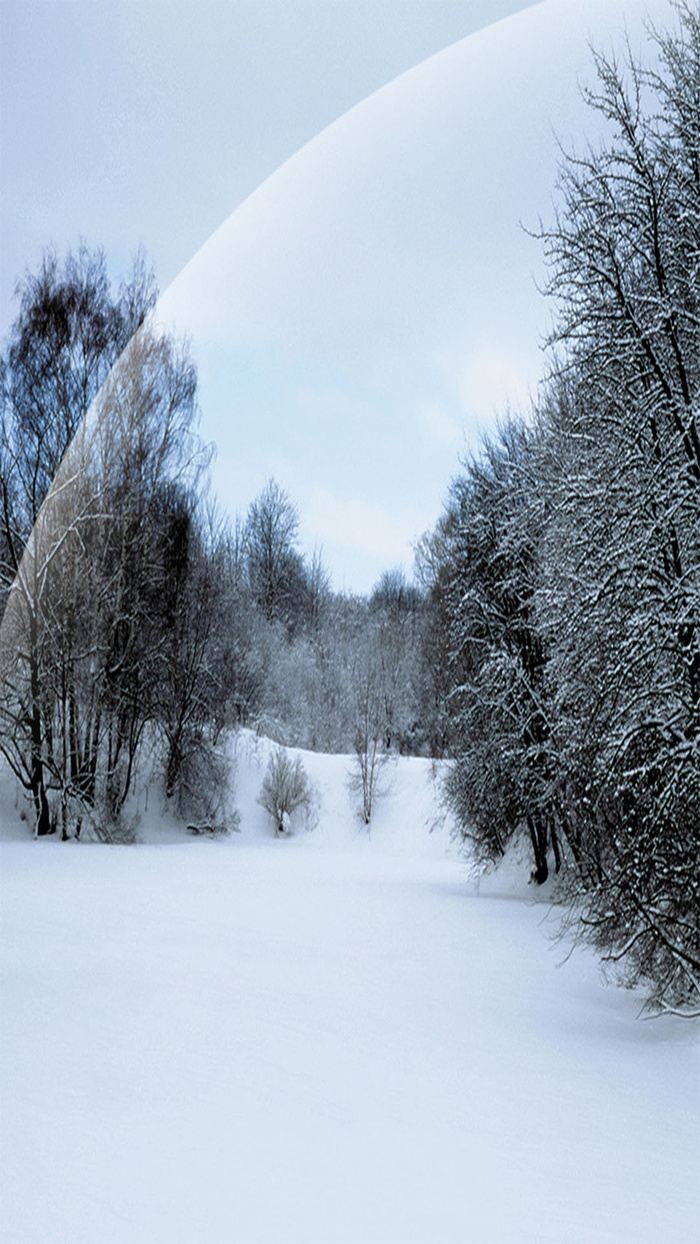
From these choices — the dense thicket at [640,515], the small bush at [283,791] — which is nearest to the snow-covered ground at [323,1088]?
the dense thicket at [640,515]

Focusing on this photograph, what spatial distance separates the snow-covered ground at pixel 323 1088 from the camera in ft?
9.05

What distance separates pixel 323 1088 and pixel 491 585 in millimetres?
11889

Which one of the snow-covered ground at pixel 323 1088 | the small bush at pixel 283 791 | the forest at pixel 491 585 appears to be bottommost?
the snow-covered ground at pixel 323 1088

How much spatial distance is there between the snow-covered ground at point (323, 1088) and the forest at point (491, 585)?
1.06 m

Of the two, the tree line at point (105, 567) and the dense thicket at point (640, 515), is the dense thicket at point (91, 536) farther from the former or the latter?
the dense thicket at point (640, 515)

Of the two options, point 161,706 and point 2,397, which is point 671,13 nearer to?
point 2,397

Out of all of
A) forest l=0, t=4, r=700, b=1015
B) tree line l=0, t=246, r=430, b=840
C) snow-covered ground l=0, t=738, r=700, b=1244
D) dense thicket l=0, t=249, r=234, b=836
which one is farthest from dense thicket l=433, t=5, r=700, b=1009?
dense thicket l=0, t=249, r=234, b=836

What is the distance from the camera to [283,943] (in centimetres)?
813

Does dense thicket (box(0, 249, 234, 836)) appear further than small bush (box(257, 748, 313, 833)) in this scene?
No

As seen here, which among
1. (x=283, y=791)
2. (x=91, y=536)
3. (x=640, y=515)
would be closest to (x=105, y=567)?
(x=91, y=536)

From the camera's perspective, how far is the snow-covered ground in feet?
9.05

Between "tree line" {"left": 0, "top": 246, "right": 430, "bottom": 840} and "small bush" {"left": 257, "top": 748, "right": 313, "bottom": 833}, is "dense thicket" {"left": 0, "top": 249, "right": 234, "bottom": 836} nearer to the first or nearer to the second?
A: "tree line" {"left": 0, "top": 246, "right": 430, "bottom": 840}

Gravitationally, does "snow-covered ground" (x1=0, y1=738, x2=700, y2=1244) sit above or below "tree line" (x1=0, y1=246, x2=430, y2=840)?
below

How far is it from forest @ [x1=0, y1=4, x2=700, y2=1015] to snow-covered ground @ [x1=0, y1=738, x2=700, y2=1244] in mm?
1061
